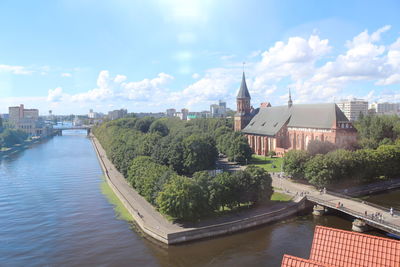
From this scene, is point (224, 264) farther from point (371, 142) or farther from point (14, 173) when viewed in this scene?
point (14, 173)

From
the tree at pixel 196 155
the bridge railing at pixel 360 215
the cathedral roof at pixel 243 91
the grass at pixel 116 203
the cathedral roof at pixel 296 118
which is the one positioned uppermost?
the cathedral roof at pixel 243 91

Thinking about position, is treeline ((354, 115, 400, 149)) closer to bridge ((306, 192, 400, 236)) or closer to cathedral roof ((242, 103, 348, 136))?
cathedral roof ((242, 103, 348, 136))

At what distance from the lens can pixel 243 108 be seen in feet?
365

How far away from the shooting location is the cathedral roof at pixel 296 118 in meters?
76.4

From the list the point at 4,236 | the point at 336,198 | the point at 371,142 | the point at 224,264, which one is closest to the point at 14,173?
the point at 4,236

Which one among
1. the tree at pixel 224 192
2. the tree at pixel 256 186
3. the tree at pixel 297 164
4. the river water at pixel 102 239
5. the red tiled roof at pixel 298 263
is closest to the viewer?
the red tiled roof at pixel 298 263

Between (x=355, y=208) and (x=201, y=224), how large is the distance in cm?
2180

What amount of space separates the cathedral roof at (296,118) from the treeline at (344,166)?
16.6 meters

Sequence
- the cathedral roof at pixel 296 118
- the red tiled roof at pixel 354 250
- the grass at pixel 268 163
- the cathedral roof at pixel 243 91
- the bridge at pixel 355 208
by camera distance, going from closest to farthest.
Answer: the red tiled roof at pixel 354 250 → the bridge at pixel 355 208 → the grass at pixel 268 163 → the cathedral roof at pixel 296 118 → the cathedral roof at pixel 243 91

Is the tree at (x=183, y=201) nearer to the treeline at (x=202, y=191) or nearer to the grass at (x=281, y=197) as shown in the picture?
the treeline at (x=202, y=191)

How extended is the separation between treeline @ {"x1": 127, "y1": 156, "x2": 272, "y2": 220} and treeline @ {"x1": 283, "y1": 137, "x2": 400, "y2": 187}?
41.8 ft

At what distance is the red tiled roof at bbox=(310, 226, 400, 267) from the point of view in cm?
2048

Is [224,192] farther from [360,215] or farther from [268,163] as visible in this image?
[268,163]

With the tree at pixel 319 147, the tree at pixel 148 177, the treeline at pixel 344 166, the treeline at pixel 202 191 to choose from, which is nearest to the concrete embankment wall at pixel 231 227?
the treeline at pixel 202 191
